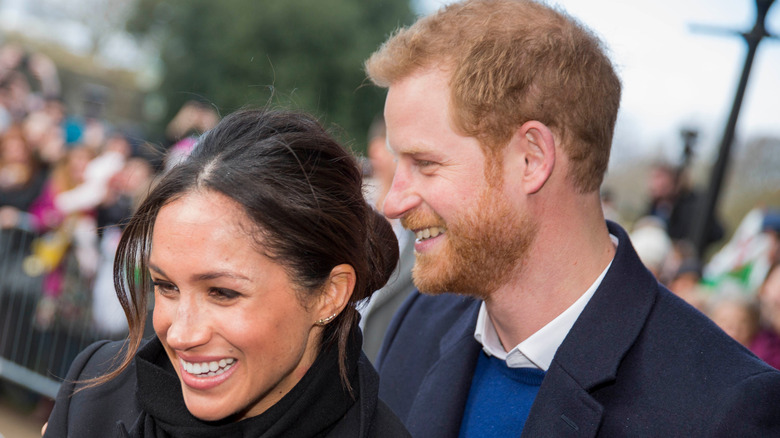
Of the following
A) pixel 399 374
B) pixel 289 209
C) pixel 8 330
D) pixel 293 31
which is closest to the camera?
pixel 289 209

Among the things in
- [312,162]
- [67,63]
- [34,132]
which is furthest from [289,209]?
[67,63]

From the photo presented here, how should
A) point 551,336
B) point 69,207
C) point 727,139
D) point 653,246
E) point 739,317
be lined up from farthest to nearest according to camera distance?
point 653,246, point 69,207, point 727,139, point 739,317, point 551,336

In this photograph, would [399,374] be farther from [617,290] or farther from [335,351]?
[617,290]

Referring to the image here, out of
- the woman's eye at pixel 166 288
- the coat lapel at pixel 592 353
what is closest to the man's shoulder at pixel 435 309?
the coat lapel at pixel 592 353

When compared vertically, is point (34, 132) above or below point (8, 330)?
above

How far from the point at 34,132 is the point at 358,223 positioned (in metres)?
6.66

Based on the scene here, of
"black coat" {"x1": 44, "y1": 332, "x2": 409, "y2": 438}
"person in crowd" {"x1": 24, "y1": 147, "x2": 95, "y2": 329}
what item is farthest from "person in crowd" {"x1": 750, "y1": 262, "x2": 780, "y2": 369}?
"person in crowd" {"x1": 24, "y1": 147, "x2": 95, "y2": 329}

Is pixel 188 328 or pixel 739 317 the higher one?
pixel 188 328

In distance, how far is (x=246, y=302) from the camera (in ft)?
6.72

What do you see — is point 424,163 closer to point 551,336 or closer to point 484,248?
point 484,248

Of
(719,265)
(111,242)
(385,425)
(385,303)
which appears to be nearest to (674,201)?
(719,265)

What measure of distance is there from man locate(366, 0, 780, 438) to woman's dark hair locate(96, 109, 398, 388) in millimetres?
292

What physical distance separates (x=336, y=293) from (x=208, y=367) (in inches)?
17.5

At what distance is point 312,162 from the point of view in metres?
2.27
